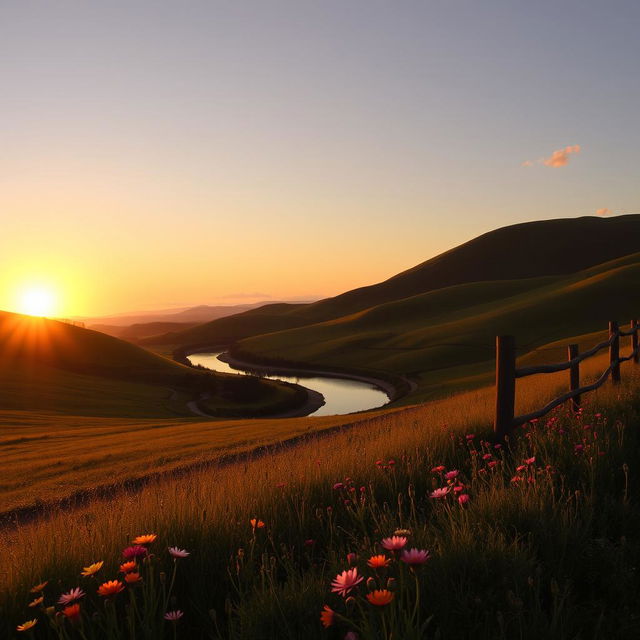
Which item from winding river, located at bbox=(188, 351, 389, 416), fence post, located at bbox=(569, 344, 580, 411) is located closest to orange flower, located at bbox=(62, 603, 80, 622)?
fence post, located at bbox=(569, 344, 580, 411)

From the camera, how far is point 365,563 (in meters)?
3.56

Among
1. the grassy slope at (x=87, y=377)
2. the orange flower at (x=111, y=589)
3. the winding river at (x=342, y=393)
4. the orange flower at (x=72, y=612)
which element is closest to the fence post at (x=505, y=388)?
the orange flower at (x=111, y=589)

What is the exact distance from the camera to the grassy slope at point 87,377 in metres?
55.8

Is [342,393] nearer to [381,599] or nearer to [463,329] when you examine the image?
[463,329]

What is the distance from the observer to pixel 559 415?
8789 mm

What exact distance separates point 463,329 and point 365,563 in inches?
3993

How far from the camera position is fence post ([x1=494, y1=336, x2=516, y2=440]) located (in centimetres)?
779

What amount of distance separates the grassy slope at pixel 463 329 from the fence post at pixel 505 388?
4875 cm

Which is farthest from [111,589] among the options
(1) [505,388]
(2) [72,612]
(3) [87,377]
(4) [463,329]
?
(4) [463,329]

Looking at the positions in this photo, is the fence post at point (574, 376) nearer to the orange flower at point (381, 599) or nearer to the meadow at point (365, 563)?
the meadow at point (365, 563)

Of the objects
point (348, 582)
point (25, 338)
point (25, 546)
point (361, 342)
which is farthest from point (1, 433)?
point (361, 342)

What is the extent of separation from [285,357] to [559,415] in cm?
12476

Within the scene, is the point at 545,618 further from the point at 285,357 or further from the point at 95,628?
the point at 285,357

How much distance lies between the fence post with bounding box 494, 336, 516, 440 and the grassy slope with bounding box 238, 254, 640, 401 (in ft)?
160
